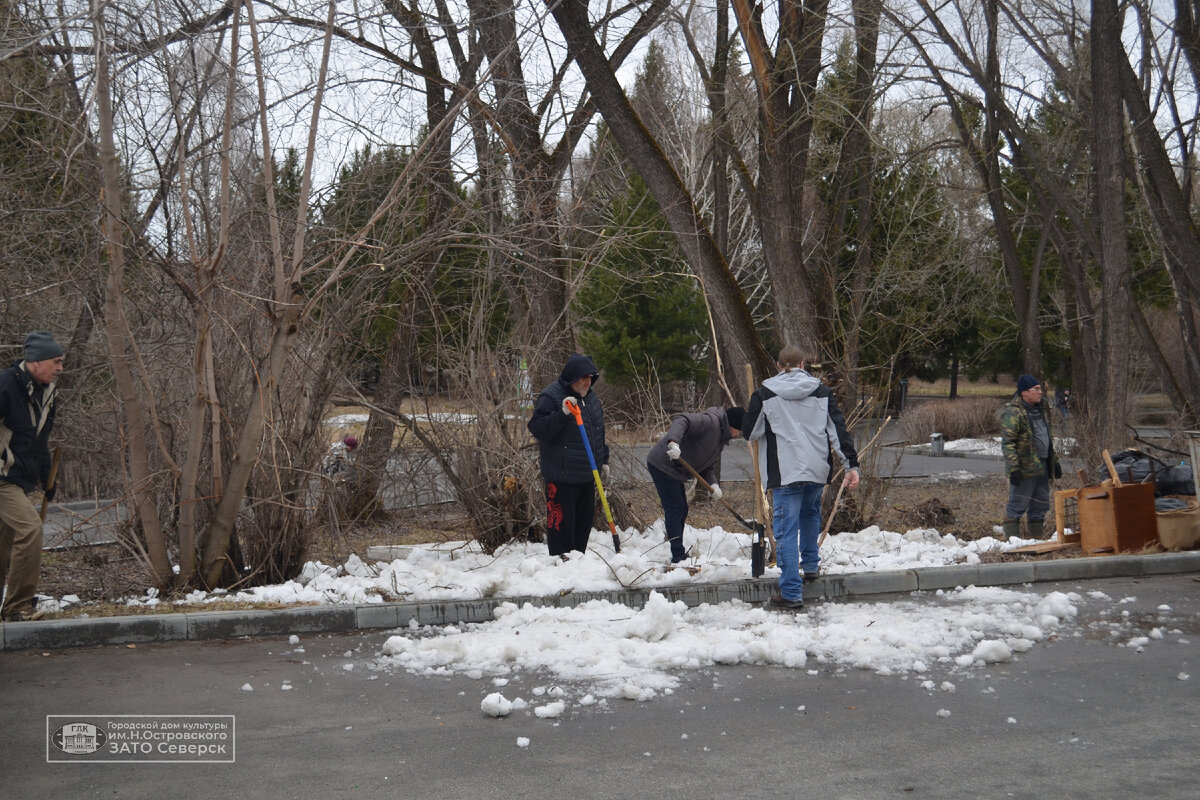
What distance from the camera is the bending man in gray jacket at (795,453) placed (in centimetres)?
759

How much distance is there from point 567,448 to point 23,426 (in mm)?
3738

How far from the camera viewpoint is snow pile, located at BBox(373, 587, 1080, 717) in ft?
19.6

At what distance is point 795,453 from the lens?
7609 mm

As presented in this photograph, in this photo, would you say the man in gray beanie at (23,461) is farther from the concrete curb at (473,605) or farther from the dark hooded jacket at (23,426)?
the concrete curb at (473,605)

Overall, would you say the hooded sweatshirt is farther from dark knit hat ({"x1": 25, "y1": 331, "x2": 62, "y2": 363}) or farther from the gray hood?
dark knit hat ({"x1": 25, "y1": 331, "x2": 62, "y2": 363})

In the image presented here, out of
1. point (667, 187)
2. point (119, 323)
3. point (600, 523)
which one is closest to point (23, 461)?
point (119, 323)

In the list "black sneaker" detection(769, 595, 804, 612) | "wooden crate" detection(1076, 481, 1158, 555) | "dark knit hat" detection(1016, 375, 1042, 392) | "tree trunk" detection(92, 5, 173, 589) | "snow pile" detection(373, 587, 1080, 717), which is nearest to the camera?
"snow pile" detection(373, 587, 1080, 717)

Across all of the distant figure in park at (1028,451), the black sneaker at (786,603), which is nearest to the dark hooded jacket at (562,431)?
the black sneaker at (786,603)

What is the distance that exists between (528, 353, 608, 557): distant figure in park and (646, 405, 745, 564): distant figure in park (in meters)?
0.52

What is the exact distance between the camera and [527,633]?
6.61m

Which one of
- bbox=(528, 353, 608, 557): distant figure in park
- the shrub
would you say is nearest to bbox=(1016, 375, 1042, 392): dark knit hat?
bbox=(528, 353, 608, 557): distant figure in park

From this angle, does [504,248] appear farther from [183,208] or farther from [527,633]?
[527,633]

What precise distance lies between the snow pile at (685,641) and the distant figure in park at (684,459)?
1.47 m

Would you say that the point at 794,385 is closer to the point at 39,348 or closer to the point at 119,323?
the point at 119,323
